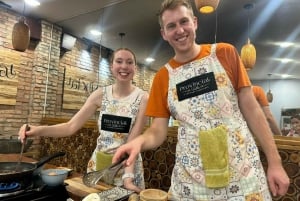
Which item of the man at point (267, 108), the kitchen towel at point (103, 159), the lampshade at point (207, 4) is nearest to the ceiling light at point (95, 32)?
the lampshade at point (207, 4)

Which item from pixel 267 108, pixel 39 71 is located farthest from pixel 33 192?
pixel 39 71

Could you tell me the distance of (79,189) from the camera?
46.6 inches

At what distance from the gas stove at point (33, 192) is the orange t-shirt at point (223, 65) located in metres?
0.56

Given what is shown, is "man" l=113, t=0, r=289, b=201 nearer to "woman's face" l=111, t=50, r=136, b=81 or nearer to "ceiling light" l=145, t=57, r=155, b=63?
"woman's face" l=111, t=50, r=136, b=81

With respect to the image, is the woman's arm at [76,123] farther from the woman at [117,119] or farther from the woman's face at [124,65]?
the woman's face at [124,65]

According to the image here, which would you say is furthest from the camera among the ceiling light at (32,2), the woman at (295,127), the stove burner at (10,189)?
the ceiling light at (32,2)

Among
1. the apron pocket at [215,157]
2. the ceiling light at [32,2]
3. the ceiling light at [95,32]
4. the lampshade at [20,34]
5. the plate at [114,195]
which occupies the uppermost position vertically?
the ceiling light at [32,2]

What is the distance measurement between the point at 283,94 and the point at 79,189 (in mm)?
2201

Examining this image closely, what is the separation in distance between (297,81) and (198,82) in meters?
1.93

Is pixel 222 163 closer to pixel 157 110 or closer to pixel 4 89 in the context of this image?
pixel 157 110

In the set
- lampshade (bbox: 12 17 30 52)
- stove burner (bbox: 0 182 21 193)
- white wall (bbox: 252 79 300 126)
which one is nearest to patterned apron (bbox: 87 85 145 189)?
stove burner (bbox: 0 182 21 193)

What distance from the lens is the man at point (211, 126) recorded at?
2.93 ft

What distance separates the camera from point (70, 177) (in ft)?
4.57

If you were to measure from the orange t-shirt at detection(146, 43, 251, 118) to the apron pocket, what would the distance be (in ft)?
0.70
